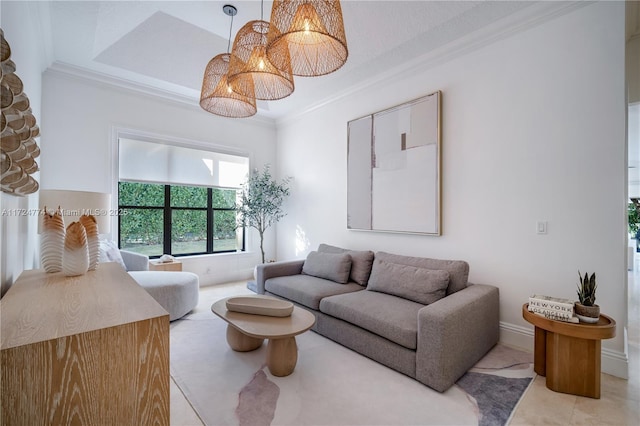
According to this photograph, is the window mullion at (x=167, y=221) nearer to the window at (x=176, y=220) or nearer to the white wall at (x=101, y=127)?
the window at (x=176, y=220)

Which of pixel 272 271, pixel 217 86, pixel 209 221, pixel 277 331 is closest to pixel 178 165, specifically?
pixel 209 221

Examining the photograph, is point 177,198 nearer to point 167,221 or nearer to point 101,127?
point 167,221

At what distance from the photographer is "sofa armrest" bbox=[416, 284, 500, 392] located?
2002mm

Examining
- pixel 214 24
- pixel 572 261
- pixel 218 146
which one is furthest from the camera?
pixel 218 146

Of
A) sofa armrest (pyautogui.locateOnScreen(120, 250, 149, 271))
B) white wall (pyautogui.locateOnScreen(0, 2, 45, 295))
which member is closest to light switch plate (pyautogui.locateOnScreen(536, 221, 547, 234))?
white wall (pyautogui.locateOnScreen(0, 2, 45, 295))

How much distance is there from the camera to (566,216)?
245cm

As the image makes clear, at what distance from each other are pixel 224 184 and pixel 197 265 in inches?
54.7

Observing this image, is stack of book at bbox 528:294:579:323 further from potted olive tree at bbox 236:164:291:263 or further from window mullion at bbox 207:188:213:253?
window mullion at bbox 207:188:213:253

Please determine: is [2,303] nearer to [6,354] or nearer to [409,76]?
[6,354]

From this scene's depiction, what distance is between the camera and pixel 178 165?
4520 mm

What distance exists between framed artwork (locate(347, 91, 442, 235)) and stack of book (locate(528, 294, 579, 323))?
1147mm

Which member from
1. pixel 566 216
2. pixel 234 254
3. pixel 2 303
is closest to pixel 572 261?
pixel 566 216

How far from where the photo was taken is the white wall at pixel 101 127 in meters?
3.52

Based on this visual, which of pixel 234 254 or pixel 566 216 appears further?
pixel 234 254
